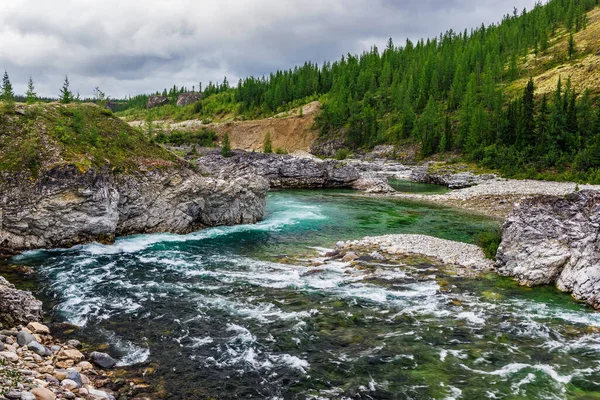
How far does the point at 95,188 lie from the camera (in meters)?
27.9

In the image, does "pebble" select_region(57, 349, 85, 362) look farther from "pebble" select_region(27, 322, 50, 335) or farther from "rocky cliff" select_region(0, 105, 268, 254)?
"rocky cliff" select_region(0, 105, 268, 254)

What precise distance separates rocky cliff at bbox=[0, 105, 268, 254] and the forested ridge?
58.5 metres

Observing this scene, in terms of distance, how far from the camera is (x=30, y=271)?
21609 mm

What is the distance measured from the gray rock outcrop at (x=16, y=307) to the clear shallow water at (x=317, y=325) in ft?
3.36

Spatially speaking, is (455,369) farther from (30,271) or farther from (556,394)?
(30,271)

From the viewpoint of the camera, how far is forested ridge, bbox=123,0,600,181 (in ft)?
251

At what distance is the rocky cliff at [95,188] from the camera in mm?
26047

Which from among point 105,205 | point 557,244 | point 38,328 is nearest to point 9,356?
point 38,328

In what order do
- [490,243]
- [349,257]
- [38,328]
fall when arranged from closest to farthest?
[38,328], [349,257], [490,243]

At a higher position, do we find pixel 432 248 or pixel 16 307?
pixel 16 307

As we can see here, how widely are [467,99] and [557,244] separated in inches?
3938

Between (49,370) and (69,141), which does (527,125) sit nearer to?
(69,141)

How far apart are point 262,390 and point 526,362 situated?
8.94 metres

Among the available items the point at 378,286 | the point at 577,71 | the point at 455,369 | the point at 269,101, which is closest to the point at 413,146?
the point at 577,71
